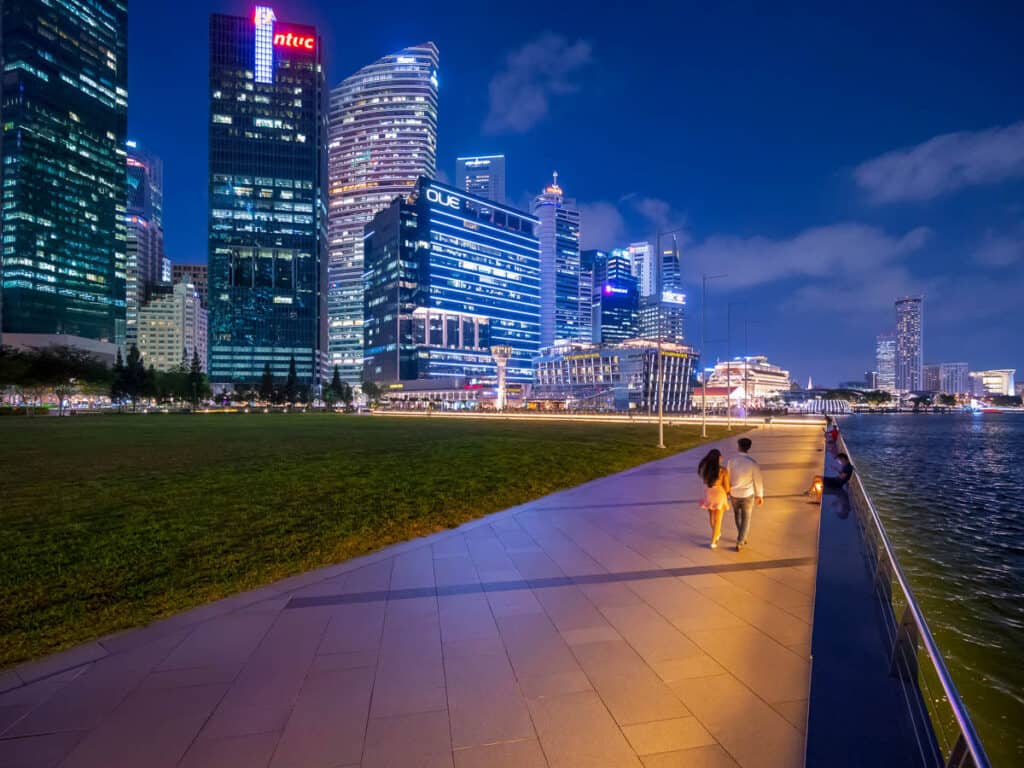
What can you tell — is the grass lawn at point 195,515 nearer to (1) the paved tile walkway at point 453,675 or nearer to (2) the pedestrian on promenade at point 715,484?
(1) the paved tile walkway at point 453,675

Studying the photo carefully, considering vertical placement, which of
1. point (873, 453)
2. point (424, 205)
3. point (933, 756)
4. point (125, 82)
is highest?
point (125, 82)

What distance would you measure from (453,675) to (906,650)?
3984mm

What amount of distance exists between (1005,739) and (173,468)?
2237 centimetres

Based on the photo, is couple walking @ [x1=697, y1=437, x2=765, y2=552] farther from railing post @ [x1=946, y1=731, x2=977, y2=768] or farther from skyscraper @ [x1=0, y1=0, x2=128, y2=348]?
skyscraper @ [x1=0, y1=0, x2=128, y2=348]

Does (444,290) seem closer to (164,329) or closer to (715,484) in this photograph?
(164,329)

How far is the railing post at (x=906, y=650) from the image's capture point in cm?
420

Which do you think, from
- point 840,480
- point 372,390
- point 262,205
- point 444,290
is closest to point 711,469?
point 840,480

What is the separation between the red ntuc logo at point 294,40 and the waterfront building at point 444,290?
2632 inches

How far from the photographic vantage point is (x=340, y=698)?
4375mm

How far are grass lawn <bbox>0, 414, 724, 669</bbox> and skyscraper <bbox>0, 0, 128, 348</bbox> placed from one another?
493ft

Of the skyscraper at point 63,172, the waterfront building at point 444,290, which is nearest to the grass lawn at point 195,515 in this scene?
the waterfront building at point 444,290

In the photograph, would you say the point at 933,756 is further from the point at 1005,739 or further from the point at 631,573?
the point at 631,573

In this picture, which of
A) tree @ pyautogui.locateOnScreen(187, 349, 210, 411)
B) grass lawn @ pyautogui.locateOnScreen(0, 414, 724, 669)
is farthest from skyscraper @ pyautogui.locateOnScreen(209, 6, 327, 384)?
grass lawn @ pyautogui.locateOnScreen(0, 414, 724, 669)

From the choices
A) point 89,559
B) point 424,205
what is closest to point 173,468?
point 89,559
